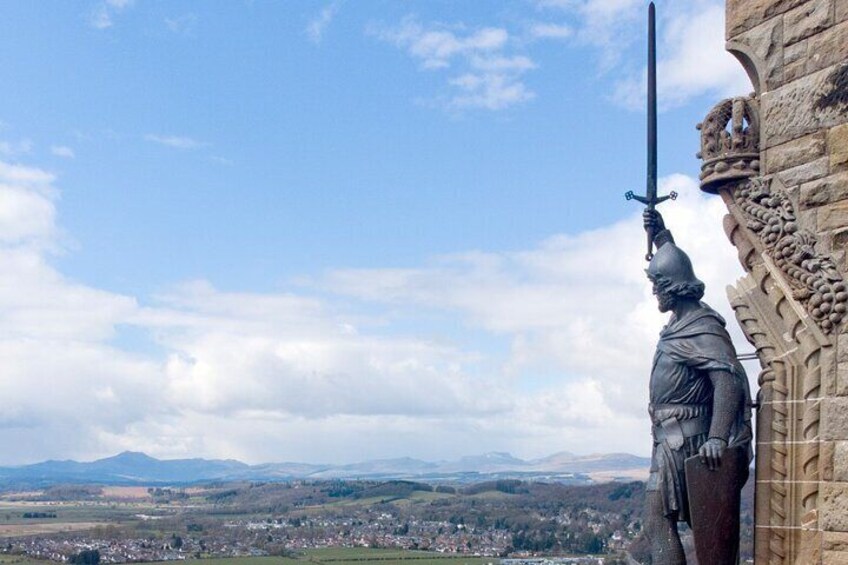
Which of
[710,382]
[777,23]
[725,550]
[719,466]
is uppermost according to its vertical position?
[777,23]

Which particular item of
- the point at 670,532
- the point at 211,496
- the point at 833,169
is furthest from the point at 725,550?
the point at 211,496

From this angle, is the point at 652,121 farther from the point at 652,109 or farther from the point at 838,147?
the point at 838,147

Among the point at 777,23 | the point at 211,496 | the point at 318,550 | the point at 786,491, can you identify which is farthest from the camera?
the point at 211,496

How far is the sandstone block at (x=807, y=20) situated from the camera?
766 centimetres

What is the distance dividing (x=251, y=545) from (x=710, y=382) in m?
102

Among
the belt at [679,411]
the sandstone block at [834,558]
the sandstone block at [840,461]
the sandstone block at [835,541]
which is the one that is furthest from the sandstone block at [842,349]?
the sandstone block at [834,558]

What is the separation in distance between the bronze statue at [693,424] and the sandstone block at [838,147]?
127cm

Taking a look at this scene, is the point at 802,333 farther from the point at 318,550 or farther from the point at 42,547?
the point at 42,547

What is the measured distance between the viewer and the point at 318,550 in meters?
99.3

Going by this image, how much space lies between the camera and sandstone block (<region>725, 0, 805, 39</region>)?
797 centimetres

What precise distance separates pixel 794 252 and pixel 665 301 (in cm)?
101

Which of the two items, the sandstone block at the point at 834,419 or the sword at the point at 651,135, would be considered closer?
the sandstone block at the point at 834,419

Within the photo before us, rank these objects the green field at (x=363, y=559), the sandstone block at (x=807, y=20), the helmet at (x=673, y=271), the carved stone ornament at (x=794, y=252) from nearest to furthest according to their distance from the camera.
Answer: the carved stone ornament at (x=794, y=252)
the sandstone block at (x=807, y=20)
the helmet at (x=673, y=271)
the green field at (x=363, y=559)

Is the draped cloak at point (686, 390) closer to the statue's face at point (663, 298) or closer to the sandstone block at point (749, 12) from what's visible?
the statue's face at point (663, 298)
